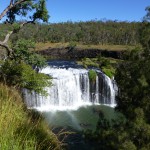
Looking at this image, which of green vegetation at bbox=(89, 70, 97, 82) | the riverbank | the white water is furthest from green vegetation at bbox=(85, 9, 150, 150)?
the riverbank

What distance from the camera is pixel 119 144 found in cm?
1662

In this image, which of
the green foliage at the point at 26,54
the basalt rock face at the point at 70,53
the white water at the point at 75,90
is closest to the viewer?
the green foliage at the point at 26,54

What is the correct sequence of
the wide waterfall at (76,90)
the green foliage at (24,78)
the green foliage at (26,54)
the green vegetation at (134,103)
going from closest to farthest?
1. the green vegetation at (134,103)
2. the green foliage at (24,78)
3. the green foliage at (26,54)
4. the wide waterfall at (76,90)

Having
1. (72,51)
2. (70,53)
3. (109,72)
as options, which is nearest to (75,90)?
(109,72)

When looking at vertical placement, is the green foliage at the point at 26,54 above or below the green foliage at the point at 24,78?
above

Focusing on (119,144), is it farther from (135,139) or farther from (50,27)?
(50,27)

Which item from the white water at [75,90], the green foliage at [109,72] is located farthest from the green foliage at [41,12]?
the green foliage at [109,72]

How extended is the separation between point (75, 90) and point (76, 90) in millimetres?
133

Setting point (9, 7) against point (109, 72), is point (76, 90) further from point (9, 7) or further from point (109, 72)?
point (9, 7)

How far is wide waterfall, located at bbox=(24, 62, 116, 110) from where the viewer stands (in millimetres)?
35750

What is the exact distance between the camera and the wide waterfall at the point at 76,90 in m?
35.8

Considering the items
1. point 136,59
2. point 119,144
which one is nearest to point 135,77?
point 136,59

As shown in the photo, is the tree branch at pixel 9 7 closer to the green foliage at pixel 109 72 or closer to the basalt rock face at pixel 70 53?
the green foliage at pixel 109 72

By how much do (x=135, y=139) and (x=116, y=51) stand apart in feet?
245
